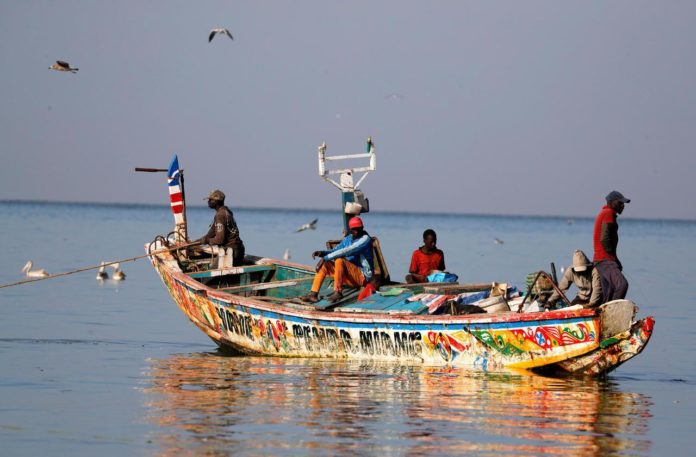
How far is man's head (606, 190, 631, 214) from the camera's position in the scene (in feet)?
48.9

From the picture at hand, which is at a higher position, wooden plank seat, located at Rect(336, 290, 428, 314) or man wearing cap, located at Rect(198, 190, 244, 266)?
man wearing cap, located at Rect(198, 190, 244, 266)

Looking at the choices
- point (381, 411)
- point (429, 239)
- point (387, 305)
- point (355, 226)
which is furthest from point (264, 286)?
point (381, 411)

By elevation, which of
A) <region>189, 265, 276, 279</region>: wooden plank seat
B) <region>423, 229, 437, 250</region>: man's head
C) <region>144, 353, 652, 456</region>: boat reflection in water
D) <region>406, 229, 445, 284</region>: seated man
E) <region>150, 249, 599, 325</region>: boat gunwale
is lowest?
<region>144, 353, 652, 456</region>: boat reflection in water

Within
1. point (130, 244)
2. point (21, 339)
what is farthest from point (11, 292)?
point (130, 244)

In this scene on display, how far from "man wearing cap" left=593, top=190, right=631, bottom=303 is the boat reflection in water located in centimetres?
114

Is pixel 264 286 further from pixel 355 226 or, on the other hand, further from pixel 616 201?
pixel 616 201

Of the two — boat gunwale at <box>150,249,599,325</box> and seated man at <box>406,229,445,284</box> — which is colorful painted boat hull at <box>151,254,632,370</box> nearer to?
boat gunwale at <box>150,249,599,325</box>

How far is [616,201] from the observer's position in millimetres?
14914

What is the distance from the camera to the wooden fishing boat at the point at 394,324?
46.1 feet

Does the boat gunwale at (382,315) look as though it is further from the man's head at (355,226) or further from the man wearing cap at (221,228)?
the man's head at (355,226)

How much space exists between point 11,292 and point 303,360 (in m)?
12.7

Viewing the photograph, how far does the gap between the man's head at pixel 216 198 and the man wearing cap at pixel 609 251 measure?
6.21 metres

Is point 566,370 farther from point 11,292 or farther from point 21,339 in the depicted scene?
point 11,292

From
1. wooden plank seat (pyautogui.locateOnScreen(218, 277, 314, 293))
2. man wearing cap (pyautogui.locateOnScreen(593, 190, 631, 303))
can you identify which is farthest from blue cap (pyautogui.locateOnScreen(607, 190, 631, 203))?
wooden plank seat (pyautogui.locateOnScreen(218, 277, 314, 293))
